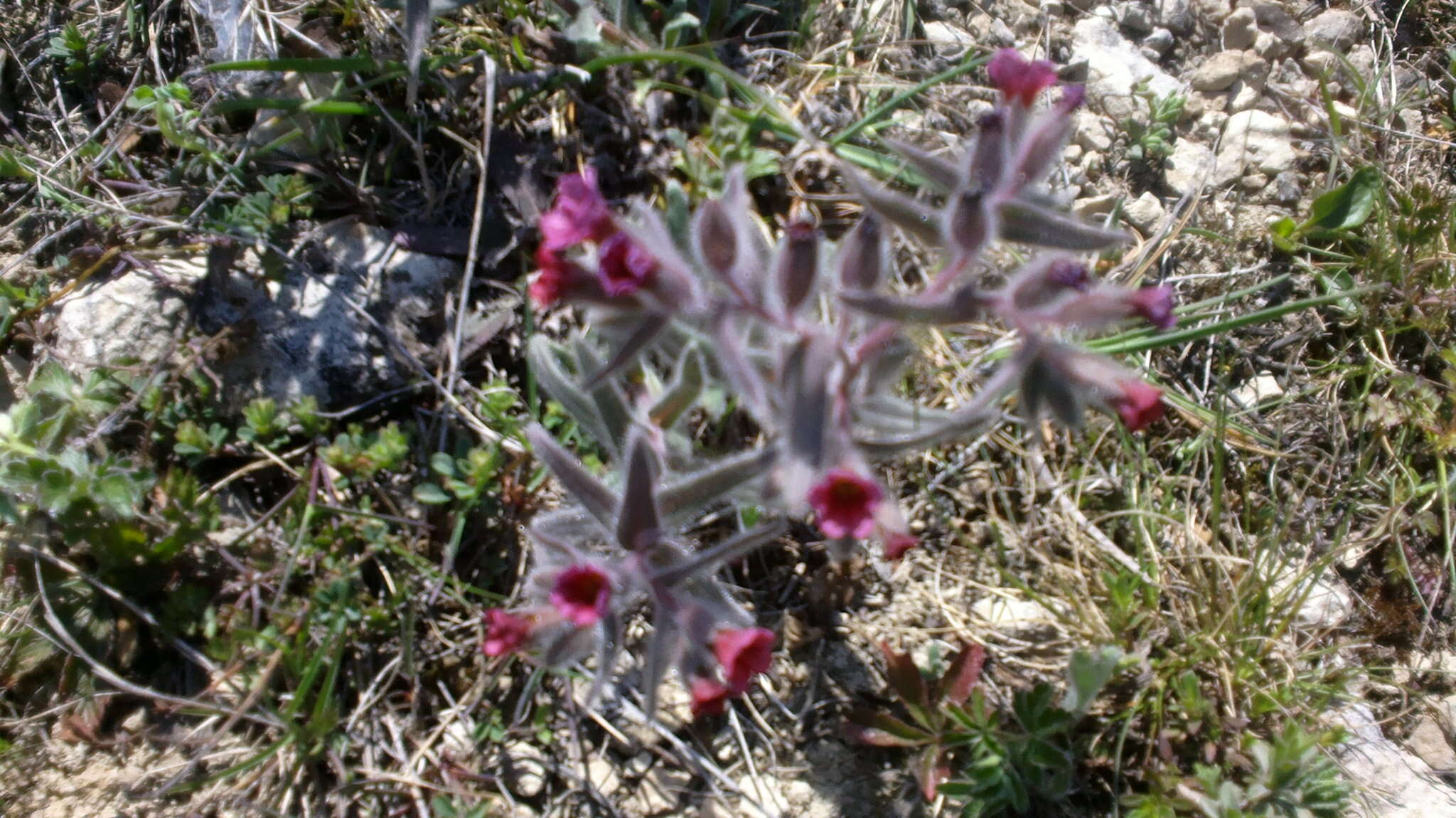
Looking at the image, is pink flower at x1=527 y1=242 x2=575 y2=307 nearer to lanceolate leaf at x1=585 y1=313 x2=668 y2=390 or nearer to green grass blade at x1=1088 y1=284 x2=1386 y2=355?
lanceolate leaf at x1=585 y1=313 x2=668 y2=390

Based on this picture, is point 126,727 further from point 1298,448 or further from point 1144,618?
point 1298,448

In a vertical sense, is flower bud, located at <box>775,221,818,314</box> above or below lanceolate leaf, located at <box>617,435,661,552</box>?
above

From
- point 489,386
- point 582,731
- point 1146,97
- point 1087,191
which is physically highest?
point 1146,97

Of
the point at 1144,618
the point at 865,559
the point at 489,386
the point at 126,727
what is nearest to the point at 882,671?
the point at 865,559

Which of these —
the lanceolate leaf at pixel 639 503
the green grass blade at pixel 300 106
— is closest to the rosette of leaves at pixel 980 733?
the lanceolate leaf at pixel 639 503

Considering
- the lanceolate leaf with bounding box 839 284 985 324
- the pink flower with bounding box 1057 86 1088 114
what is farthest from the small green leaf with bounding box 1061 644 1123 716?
the pink flower with bounding box 1057 86 1088 114

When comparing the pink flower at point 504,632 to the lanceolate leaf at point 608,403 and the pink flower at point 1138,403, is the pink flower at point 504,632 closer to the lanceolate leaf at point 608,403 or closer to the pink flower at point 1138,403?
the lanceolate leaf at point 608,403
